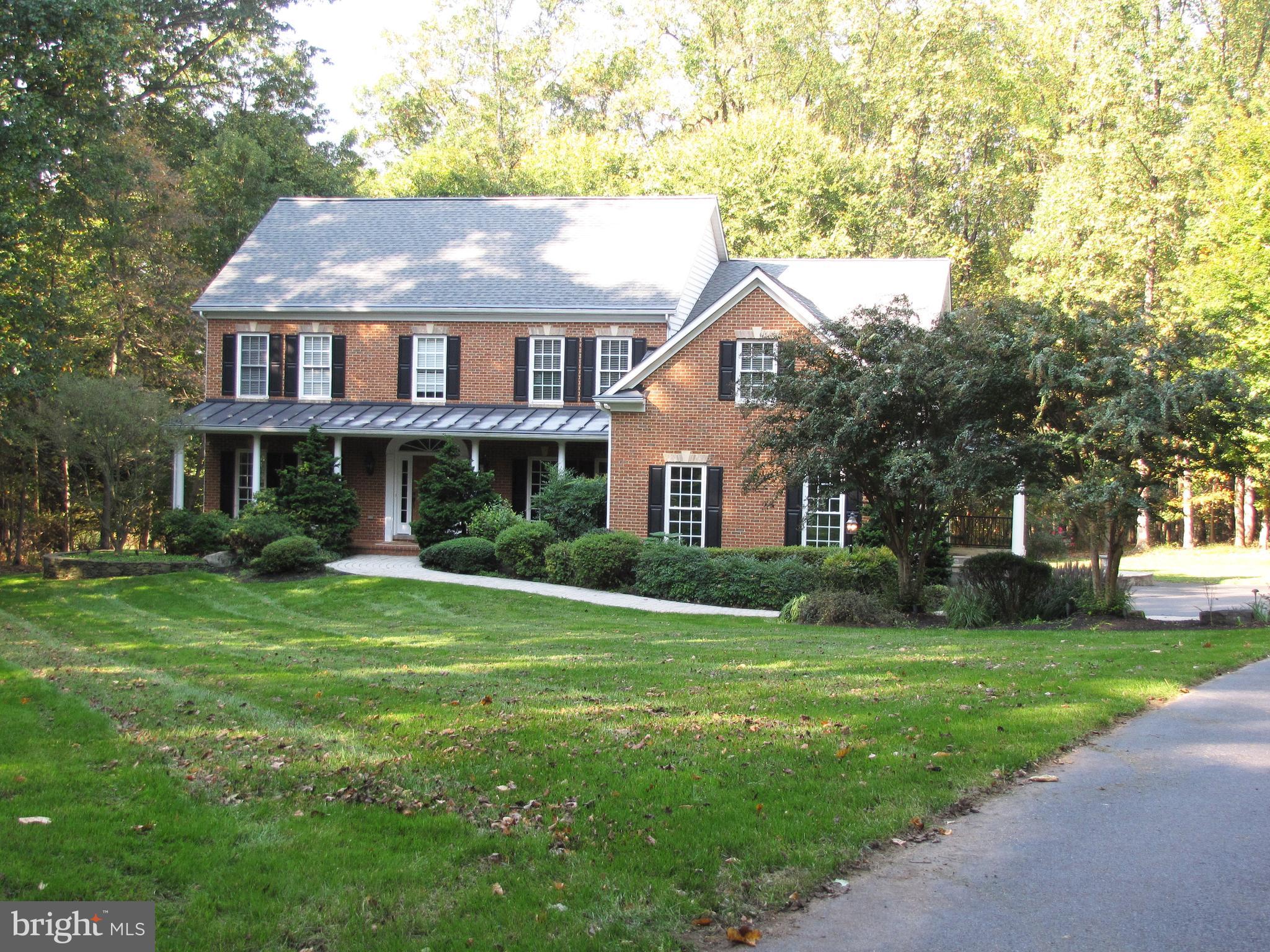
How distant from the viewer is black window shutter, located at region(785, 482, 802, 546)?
22.0 metres

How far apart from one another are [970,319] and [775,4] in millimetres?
30971

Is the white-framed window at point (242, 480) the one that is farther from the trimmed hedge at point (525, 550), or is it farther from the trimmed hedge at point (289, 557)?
the trimmed hedge at point (525, 550)

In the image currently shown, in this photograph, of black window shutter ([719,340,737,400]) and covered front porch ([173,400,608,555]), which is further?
covered front porch ([173,400,608,555])

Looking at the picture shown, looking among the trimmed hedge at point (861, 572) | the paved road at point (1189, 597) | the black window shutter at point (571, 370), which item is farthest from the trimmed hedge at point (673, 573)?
the black window shutter at point (571, 370)

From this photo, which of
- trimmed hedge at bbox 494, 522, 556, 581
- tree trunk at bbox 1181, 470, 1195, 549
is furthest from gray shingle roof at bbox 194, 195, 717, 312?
tree trunk at bbox 1181, 470, 1195, 549

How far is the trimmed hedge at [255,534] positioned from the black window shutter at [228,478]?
177 inches

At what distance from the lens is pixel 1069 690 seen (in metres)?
8.90

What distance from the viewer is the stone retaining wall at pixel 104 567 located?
74.4 ft

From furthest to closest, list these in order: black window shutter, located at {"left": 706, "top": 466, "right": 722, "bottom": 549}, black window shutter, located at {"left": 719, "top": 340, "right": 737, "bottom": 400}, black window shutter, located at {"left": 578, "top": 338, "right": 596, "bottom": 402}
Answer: black window shutter, located at {"left": 578, "top": 338, "right": 596, "bottom": 402} < black window shutter, located at {"left": 706, "top": 466, "right": 722, "bottom": 549} < black window shutter, located at {"left": 719, "top": 340, "right": 737, "bottom": 400}

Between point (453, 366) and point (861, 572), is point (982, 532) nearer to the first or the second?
point (861, 572)

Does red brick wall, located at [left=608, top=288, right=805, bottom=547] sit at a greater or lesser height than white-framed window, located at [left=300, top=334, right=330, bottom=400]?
lesser

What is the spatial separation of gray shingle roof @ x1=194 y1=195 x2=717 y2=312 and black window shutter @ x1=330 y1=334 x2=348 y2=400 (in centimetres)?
86

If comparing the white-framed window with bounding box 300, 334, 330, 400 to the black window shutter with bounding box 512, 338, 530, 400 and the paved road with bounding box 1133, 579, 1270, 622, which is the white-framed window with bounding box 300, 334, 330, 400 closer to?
the black window shutter with bounding box 512, 338, 530, 400

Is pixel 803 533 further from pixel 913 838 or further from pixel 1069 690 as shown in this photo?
pixel 913 838
